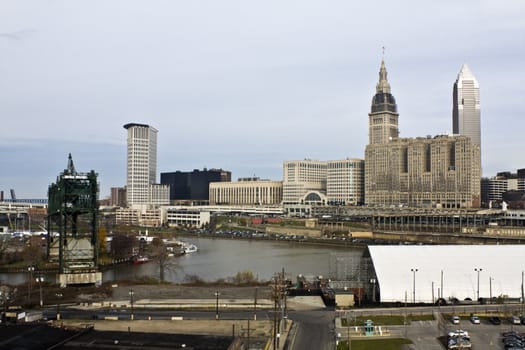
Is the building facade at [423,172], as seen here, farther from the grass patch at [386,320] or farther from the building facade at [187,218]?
the grass patch at [386,320]

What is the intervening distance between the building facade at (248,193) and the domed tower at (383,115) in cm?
2224

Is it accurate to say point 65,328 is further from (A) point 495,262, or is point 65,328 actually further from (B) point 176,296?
(A) point 495,262

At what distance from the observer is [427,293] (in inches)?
984

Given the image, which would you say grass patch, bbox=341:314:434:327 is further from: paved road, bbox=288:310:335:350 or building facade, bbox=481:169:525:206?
building facade, bbox=481:169:525:206

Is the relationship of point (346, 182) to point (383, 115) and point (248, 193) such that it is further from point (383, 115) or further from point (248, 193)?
point (248, 193)

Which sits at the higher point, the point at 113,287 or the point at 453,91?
the point at 453,91

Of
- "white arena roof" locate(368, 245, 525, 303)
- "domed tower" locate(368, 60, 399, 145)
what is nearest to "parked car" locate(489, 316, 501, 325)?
"white arena roof" locate(368, 245, 525, 303)

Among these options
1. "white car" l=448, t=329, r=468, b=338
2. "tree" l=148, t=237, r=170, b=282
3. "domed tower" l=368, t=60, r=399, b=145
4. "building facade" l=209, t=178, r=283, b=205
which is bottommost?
"tree" l=148, t=237, r=170, b=282

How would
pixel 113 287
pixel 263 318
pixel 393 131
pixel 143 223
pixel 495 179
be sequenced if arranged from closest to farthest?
pixel 263 318 → pixel 113 287 → pixel 143 223 → pixel 393 131 → pixel 495 179

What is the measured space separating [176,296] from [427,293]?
1150 centimetres

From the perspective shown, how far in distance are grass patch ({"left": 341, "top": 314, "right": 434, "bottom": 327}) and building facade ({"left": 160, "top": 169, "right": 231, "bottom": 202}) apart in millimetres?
126432

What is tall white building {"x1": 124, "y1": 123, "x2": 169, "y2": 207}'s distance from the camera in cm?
12712

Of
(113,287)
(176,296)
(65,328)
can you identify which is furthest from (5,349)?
(113,287)

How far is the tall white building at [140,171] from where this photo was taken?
127125mm
